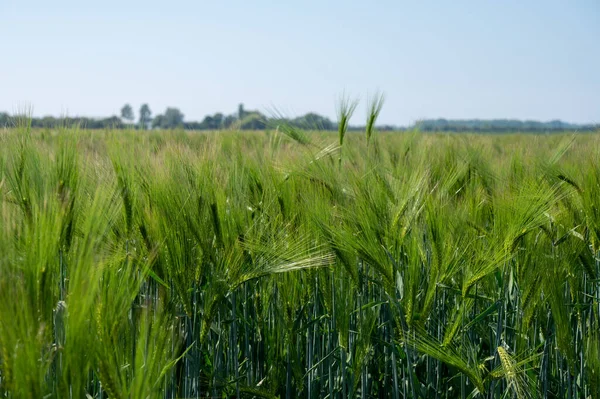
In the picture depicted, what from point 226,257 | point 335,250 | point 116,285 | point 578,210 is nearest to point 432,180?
point 578,210

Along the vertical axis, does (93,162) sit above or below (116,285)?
above

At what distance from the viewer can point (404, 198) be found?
2055 mm

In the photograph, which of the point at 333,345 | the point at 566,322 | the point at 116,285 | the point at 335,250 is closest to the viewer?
the point at 116,285

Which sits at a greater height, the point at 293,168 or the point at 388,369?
the point at 293,168

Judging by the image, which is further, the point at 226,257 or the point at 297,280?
the point at 297,280

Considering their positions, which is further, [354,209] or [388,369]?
[388,369]

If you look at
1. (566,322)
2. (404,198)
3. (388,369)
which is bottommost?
(388,369)

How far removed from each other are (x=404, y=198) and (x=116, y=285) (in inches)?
39.7

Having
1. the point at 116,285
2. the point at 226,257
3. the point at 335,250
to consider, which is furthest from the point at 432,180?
the point at 116,285

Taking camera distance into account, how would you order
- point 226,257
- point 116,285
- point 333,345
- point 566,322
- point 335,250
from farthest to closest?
point 333,345, point 566,322, point 335,250, point 226,257, point 116,285

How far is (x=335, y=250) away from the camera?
76.5 inches

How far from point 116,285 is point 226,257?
54 cm

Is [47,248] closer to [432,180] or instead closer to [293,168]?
[293,168]

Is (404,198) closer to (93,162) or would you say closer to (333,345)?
(333,345)
